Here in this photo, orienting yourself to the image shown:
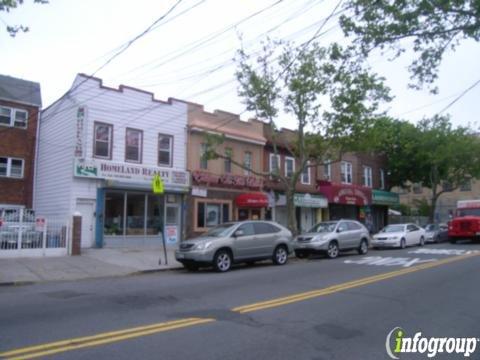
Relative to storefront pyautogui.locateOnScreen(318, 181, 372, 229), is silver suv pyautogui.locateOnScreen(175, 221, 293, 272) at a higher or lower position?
lower

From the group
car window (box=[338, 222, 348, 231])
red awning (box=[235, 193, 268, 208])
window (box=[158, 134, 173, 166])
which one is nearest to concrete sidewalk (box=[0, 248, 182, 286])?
window (box=[158, 134, 173, 166])

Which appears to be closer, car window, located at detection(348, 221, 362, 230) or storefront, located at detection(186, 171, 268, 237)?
car window, located at detection(348, 221, 362, 230)

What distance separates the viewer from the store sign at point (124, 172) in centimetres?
1900

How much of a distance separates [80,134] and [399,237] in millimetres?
16693

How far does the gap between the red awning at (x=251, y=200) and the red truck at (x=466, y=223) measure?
13.4m

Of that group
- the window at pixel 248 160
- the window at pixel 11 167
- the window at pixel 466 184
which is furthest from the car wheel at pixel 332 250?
the window at pixel 466 184

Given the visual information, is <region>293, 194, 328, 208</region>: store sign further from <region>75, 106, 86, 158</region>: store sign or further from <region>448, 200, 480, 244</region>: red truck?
<region>75, 106, 86, 158</region>: store sign

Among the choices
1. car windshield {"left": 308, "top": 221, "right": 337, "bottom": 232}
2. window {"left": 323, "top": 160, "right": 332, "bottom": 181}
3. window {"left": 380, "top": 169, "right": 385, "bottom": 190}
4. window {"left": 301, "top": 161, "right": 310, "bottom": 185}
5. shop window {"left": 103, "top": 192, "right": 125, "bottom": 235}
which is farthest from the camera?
window {"left": 380, "top": 169, "right": 385, "bottom": 190}

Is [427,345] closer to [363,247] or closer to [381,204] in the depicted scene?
[363,247]

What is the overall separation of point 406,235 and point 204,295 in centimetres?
1820

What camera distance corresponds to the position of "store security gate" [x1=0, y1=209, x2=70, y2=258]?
621 inches

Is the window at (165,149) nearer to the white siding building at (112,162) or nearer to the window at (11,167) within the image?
the white siding building at (112,162)

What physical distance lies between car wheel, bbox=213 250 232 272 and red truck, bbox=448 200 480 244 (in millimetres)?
20221

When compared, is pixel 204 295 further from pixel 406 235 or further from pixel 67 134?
pixel 406 235
